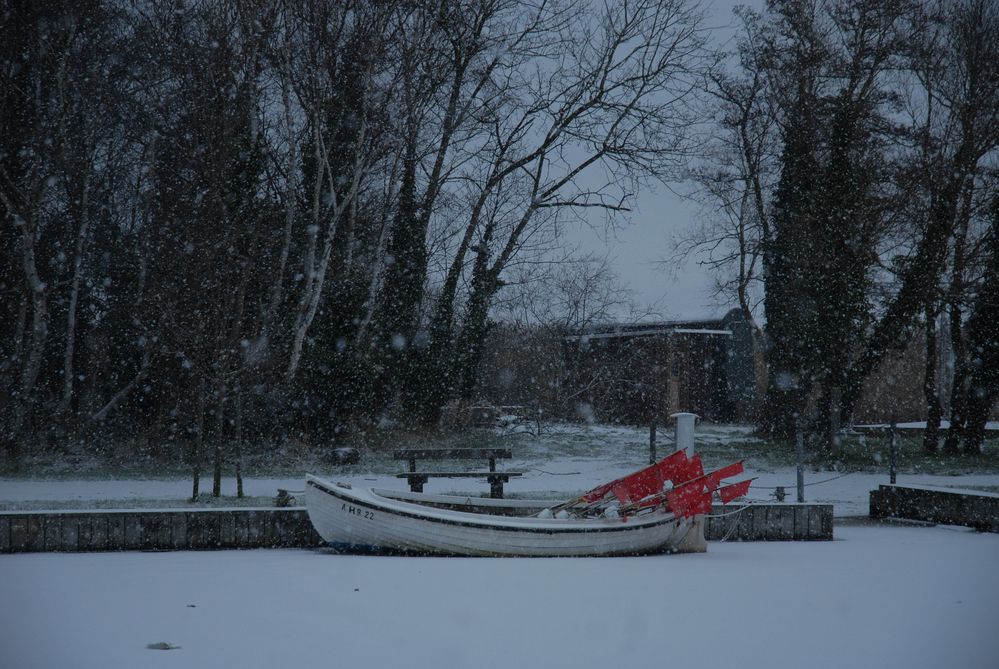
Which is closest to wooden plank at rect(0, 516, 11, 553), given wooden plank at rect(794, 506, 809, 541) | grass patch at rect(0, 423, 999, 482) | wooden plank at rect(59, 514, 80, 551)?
wooden plank at rect(59, 514, 80, 551)

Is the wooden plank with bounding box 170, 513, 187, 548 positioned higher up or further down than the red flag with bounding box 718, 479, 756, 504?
further down

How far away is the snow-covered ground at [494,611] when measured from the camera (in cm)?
505

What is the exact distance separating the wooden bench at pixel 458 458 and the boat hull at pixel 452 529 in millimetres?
2550

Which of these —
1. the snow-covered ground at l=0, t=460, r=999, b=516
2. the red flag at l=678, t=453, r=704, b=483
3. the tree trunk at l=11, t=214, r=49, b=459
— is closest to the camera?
the red flag at l=678, t=453, r=704, b=483

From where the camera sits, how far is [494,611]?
20.3ft

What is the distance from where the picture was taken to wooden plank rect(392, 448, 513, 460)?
12.6 m

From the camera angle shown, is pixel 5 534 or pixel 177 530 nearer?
pixel 5 534

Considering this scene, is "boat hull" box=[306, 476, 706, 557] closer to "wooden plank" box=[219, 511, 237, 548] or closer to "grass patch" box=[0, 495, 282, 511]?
"wooden plank" box=[219, 511, 237, 548]

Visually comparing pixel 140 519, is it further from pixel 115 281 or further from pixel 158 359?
pixel 115 281

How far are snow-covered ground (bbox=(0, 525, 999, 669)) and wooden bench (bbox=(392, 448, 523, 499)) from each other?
10.3ft

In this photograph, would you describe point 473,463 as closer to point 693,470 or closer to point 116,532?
point 693,470

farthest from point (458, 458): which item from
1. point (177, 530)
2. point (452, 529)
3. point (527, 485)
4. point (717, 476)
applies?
point (177, 530)

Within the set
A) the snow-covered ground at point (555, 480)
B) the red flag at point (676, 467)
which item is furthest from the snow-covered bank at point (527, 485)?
the red flag at point (676, 467)

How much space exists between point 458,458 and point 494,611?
6552mm
